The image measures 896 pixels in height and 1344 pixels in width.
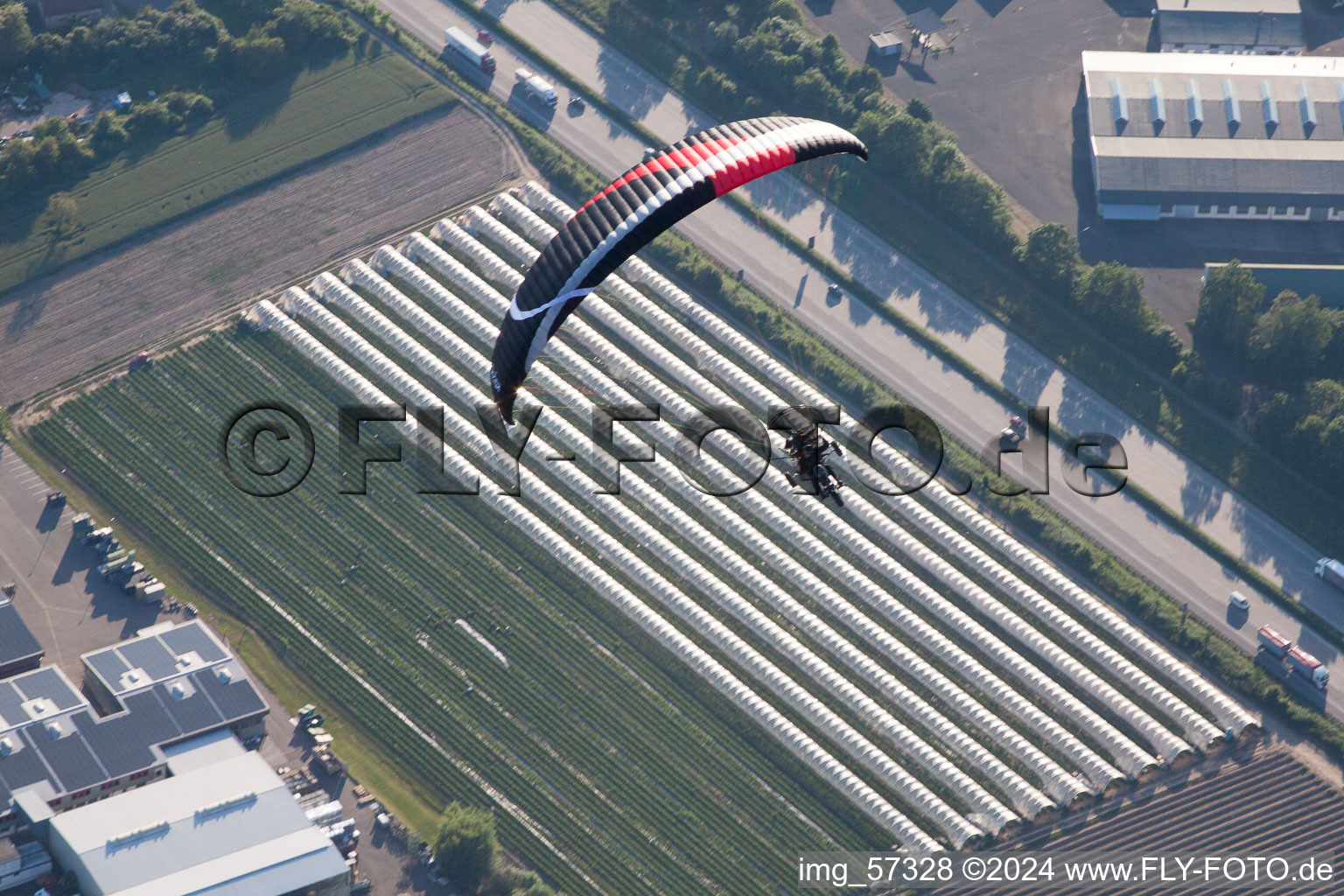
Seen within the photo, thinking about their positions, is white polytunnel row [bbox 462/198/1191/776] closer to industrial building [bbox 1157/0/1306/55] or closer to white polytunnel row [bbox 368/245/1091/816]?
white polytunnel row [bbox 368/245/1091/816]

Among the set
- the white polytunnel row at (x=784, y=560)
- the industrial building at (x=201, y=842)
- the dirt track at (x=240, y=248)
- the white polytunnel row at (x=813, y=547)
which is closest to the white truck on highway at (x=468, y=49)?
the dirt track at (x=240, y=248)

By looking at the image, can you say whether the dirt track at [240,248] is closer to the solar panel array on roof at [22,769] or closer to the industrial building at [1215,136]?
the solar panel array on roof at [22,769]

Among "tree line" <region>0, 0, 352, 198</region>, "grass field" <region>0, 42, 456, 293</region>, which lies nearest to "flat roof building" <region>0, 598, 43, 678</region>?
"grass field" <region>0, 42, 456, 293</region>

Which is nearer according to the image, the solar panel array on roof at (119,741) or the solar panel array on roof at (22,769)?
the solar panel array on roof at (22,769)

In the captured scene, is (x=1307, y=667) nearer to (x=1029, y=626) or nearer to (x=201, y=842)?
(x=1029, y=626)

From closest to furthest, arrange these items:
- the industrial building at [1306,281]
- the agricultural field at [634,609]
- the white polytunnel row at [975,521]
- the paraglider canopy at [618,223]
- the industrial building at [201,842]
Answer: the paraglider canopy at [618,223] → the industrial building at [201,842] → the agricultural field at [634,609] → the white polytunnel row at [975,521] → the industrial building at [1306,281]

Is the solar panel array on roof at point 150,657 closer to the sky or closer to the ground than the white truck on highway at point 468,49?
closer to the ground

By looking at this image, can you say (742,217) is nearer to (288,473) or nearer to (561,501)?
(561,501)
